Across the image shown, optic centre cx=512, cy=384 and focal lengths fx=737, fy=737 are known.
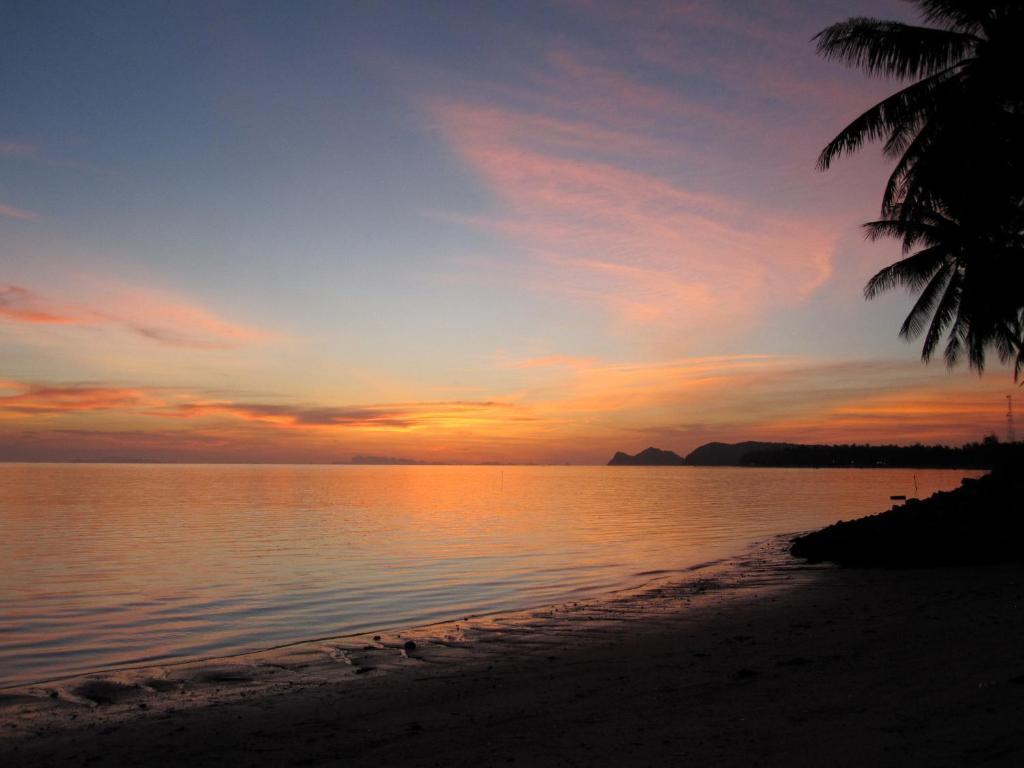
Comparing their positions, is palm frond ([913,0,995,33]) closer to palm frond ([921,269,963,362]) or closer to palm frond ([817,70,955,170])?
palm frond ([817,70,955,170])

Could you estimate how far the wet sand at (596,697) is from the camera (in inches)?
249

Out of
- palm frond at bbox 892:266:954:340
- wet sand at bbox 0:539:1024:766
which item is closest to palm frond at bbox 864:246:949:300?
palm frond at bbox 892:266:954:340

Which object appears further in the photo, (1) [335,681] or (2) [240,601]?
(2) [240,601]

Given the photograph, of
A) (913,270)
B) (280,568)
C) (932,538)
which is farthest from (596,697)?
(913,270)

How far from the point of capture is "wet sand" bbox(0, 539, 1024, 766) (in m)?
6.33

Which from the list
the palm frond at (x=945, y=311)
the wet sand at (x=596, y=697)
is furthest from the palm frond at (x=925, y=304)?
the wet sand at (x=596, y=697)

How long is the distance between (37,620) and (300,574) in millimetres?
7725

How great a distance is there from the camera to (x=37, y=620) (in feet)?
51.2

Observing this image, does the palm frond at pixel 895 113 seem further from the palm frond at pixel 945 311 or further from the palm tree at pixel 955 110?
the palm frond at pixel 945 311

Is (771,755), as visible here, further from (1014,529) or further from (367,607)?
(1014,529)

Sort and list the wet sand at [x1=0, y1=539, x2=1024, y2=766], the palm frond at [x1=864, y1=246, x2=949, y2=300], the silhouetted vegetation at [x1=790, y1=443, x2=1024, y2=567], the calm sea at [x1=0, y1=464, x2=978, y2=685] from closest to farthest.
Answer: the wet sand at [x1=0, y1=539, x2=1024, y2=766]
the calm sea at [x1=0, y1=464, x2=978, y2=685]
the silhouetted vegetation at [x1=790, y1=443, x2=1024, y2=567]
the palm frond at [x1=864, y1=246, x2=949, y2=300]

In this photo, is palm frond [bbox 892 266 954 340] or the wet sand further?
palm frond [bbox 892 266 954 340]

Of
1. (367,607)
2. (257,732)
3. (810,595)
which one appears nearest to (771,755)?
(257,732)

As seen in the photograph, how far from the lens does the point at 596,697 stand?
8305mm
